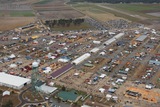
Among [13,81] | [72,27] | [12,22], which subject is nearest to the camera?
[13,81]

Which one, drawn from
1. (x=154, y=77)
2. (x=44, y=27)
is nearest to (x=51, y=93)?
(x=154, y=77)

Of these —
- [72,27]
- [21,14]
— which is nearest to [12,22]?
[21,14]

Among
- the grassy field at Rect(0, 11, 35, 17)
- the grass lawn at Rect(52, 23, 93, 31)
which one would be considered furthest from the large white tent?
the grassy field at Rect(0, 11, 35, 17)

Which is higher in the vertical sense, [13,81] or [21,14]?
[21,14]

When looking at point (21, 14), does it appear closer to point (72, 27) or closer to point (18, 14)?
point (18, 14)

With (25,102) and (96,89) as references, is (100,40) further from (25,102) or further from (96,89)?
(25,102)

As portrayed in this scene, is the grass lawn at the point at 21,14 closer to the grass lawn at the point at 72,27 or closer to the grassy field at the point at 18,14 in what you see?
the grassy field at the point at 18,14
